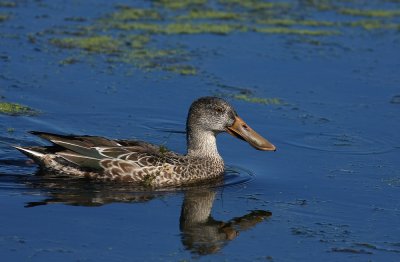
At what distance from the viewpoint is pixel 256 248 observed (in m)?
8.96

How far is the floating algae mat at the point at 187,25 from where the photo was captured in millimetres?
16078

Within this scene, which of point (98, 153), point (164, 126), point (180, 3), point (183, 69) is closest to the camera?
point (98, 153)

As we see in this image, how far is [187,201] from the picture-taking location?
10.5 metres

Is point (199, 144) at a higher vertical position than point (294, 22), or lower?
lower

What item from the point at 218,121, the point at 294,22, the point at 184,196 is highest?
the point at 294,22

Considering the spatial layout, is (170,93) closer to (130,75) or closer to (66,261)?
(130,75)

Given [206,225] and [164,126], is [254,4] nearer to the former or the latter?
[164,126]

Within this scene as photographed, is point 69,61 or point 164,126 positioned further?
point 69,61

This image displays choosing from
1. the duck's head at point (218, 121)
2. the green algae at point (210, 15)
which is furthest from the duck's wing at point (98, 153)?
the green algae at point (210, 15)

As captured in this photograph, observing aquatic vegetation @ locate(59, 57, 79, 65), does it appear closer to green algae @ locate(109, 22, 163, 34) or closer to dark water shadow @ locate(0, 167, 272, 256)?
green algae @ locate(109, 22, 163, 34)

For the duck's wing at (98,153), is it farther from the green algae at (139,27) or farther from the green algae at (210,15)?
the green algae at (210,15)

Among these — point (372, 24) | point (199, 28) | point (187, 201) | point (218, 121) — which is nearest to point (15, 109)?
point (218, 121)

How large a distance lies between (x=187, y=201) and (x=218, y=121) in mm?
1495

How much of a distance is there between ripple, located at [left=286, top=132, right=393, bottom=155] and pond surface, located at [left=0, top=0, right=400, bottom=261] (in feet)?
0.09
